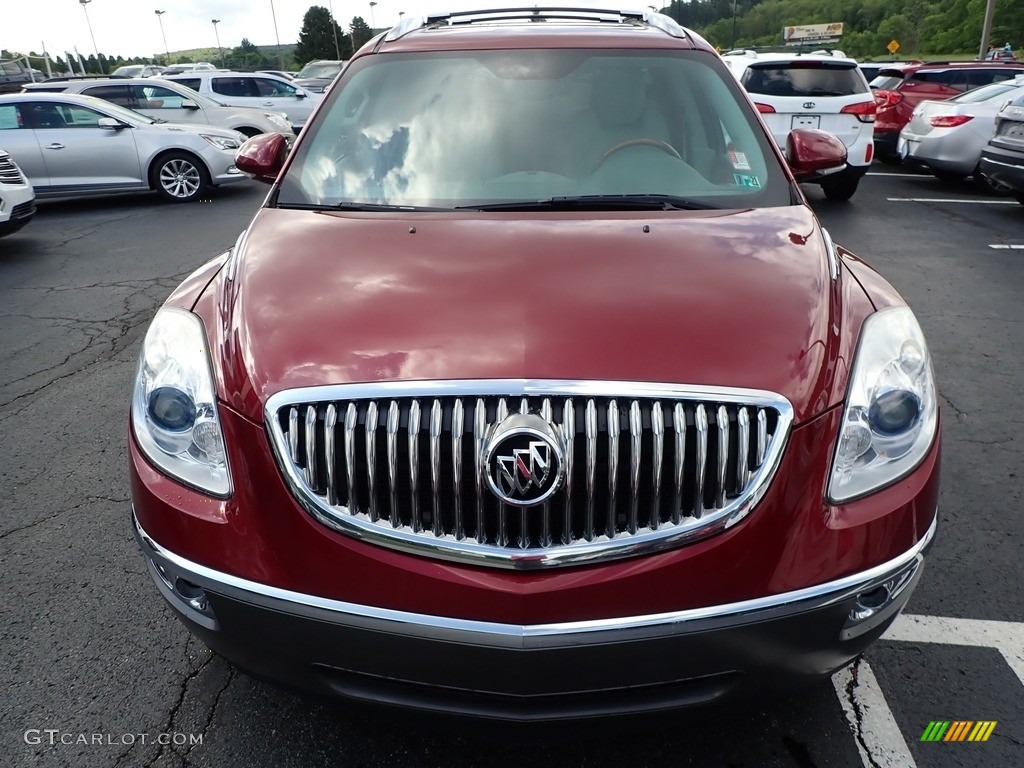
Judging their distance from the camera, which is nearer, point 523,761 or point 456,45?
point 523,761

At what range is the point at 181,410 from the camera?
6.08ft

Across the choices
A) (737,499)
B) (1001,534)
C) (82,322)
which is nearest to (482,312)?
(737,499)

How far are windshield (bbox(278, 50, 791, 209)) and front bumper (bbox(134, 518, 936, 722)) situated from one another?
134 cm

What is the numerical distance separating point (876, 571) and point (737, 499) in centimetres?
35

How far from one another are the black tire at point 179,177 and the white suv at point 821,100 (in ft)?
24.0

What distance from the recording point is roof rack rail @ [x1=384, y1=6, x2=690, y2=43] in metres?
3.68

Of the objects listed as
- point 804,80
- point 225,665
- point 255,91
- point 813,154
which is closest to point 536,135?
point 813,154

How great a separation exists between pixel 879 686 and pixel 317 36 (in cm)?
7067

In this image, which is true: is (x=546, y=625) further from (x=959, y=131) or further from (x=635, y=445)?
(x=959, y=131)

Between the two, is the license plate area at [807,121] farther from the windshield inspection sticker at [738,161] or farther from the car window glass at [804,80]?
the windshield inspection sticker at [738,161]

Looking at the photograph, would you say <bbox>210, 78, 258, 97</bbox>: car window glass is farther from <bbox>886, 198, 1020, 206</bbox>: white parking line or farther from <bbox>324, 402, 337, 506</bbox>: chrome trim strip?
<bbox>324, 402, 337, 506</bbox>: chrome trim strip

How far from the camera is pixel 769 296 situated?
1.92 m

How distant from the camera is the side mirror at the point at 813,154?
127 inches

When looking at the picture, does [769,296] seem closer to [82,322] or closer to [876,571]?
[876,571]
